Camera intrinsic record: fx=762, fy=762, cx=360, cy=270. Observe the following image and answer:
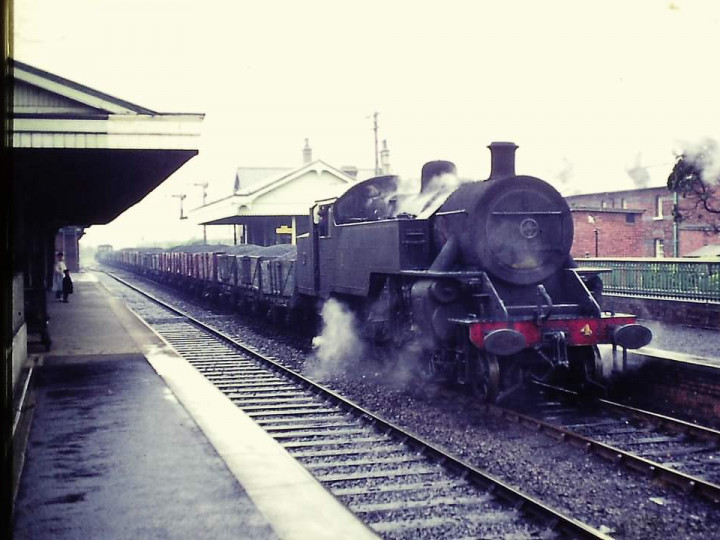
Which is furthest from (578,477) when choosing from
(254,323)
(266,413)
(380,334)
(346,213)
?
(254,323)

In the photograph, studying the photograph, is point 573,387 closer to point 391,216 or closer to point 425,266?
point 425,266

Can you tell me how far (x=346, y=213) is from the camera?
439 inches

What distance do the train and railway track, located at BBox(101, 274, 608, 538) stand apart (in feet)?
4.37

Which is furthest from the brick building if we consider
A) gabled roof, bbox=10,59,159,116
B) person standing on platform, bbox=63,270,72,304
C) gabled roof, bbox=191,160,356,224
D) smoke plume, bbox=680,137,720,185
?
gabled roof, bbox=10,59,159,116

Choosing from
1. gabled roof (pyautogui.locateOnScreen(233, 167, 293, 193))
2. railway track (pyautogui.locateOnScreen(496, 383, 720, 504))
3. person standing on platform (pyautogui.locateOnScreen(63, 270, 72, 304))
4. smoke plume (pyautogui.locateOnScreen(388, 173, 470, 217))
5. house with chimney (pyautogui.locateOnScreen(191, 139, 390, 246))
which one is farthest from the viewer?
gabled roof (pyautogui.locateOnScreen(233, 167, 293, 193))

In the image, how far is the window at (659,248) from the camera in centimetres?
2901

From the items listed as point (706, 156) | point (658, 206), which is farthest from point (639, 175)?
point (706, 156)

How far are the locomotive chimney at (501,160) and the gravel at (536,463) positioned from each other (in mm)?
2562

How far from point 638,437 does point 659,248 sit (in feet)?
79.6

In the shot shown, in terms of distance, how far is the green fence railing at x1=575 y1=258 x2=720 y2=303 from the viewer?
14180 mm

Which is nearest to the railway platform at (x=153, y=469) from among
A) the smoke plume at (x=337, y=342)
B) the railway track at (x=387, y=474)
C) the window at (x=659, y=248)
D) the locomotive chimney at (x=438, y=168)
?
the railway track at (x=387, y=474)

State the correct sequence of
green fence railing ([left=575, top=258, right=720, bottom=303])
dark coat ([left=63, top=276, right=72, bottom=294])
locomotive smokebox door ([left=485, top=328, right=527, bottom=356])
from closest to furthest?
locomotive smokebox door ([left=485, top=328, right=527, bottom=356]), green fence railing ([left=575, top=258, right=720, bottom=303]), dark coat ([left=63, top=276, right=72, bottom=294])

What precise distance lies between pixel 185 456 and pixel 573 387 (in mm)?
5056

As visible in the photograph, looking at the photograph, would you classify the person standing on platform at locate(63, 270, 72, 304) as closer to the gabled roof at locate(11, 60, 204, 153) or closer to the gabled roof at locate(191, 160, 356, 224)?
the gabled roof at locate(191, 160, 356, 224)
